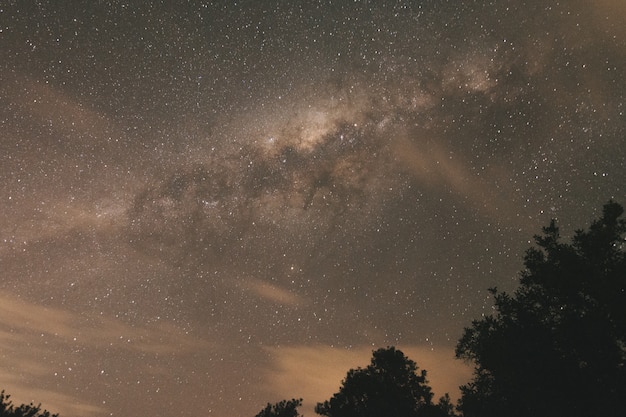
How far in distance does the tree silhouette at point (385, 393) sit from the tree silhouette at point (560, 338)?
471 inches

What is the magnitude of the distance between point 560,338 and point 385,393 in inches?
657

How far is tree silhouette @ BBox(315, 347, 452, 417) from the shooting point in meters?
27.0

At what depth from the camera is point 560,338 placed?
13.3 meters

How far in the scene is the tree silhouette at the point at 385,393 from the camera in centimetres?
2703

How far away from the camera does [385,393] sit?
1094 inches

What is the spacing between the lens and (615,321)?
12.6 meters

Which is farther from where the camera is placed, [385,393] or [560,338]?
[385,393]

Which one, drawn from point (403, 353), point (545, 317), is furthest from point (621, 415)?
point (403, 353)

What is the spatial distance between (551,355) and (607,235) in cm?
444

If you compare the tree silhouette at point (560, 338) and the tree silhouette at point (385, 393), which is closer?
the tree silhouette at point (560, 338)

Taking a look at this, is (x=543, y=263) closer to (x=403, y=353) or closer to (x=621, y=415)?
(x=621, y=415)

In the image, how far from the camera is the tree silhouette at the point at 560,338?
12.3 meters

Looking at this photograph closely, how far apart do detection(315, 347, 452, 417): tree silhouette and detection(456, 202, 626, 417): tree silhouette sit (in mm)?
11975

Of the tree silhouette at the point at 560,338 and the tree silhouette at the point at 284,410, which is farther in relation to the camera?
the tree silhouette at the point at 284,410
